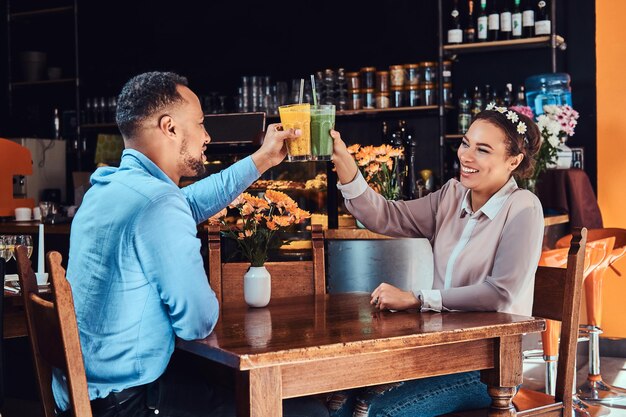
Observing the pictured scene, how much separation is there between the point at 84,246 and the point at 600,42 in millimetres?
4939

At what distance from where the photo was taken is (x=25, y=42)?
8430 millimetres

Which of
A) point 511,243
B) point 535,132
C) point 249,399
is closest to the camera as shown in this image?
point 249,399

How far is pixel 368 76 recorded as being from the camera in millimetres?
6434

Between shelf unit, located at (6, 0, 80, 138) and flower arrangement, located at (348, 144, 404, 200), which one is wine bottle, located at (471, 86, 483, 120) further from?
shelf unit, located at (6, 0, 80, 138)

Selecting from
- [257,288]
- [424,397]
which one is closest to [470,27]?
[257,288]

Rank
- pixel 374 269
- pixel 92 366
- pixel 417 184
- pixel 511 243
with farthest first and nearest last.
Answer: pixel 417 184, pixel 374 269, pixel 511 243, pixel 92 366

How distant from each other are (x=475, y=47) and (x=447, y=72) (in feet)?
0.91

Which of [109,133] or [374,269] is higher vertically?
[109,133]

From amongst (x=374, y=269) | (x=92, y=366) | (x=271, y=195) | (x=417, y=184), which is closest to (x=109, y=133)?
(x=417, y=184)

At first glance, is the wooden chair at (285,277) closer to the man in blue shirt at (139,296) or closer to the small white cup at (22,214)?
the man in blue shirt at (139,296)

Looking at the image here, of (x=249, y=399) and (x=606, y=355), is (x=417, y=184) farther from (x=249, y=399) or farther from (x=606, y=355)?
(x=249, y=399)

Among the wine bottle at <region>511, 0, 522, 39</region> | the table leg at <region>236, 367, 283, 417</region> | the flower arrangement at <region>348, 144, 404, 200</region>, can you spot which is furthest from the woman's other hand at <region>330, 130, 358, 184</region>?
→ the wine bottle at <region>511, 0, 522, 39</region>

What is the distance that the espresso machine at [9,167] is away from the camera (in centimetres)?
571

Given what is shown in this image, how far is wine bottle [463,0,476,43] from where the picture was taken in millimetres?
6191
